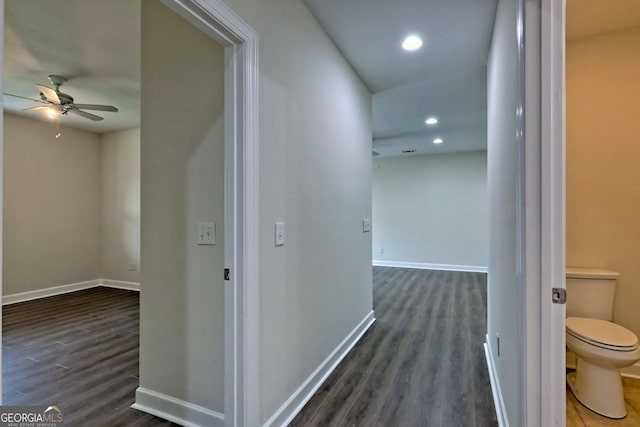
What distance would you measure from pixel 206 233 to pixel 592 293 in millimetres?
2751

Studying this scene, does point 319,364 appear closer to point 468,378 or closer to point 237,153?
point 468,378

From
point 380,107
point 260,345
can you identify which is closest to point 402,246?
point 380,107

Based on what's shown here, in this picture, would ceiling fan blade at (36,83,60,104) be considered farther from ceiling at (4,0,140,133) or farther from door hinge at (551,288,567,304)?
door hinge at (551,288,567,304)

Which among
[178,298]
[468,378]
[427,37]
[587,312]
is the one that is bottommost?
[468,378]

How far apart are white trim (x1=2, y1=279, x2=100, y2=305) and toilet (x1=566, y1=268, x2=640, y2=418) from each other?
246 inches

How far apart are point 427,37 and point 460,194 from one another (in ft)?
15.7

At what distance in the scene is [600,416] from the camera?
193 centimetres

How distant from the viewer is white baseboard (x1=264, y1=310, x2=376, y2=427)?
1.78 meters

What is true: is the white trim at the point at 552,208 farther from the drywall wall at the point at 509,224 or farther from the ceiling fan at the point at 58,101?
the ceiling fan at the point at 58,101

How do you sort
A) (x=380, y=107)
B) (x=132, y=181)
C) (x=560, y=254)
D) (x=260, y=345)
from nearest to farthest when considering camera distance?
1. (x=560, y=254)
2. (x=260, y=345)
3. (x=380, y=107)
4. (x=132, y=181)

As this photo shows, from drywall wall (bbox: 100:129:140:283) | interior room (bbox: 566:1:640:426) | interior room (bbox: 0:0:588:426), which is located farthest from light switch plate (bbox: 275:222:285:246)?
drywall wall (bbox: 100:129:140:283)

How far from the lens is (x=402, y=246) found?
7062 mm

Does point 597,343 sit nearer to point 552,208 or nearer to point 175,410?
point 552,208

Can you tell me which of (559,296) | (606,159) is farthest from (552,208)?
(606,159)
